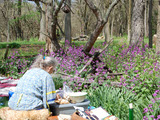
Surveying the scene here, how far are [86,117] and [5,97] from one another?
2.19 m

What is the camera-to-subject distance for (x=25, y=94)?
314cm

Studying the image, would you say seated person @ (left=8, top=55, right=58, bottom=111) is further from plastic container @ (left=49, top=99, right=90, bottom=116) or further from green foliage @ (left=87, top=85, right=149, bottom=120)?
green foliage @ (left=87, top=85, right=149, bottom=120)

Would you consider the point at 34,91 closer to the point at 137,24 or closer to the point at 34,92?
the point at 34,92

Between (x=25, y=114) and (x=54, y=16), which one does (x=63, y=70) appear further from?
(x=25, y=114)

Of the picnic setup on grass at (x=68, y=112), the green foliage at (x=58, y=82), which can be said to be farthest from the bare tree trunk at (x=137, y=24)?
the picnic setup on grass at (x=68, y=112)

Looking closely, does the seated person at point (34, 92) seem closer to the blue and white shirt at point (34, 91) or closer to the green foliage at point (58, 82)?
the blue and white shirt at point (34, 91)

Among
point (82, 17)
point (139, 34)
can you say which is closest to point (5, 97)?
point (139, 34)

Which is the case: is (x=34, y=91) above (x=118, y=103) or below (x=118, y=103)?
above

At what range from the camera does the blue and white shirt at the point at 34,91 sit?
10.2 feet

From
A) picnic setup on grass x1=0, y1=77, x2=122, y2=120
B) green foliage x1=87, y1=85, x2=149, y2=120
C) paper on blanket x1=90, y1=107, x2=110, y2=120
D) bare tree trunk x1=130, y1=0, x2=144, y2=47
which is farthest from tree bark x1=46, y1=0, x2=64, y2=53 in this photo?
paper on blanket x1=90, y1=107, x2=110, y2=120

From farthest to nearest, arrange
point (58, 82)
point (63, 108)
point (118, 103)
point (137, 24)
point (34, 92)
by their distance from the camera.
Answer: point (137, 24), point (58, 82), point (118, 103), point (63, 108), point (34, 92)

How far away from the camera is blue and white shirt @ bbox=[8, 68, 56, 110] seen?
3.12 meters

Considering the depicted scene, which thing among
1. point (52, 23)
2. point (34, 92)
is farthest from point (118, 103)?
point (52, 23)

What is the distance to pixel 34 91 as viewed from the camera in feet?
10.3
